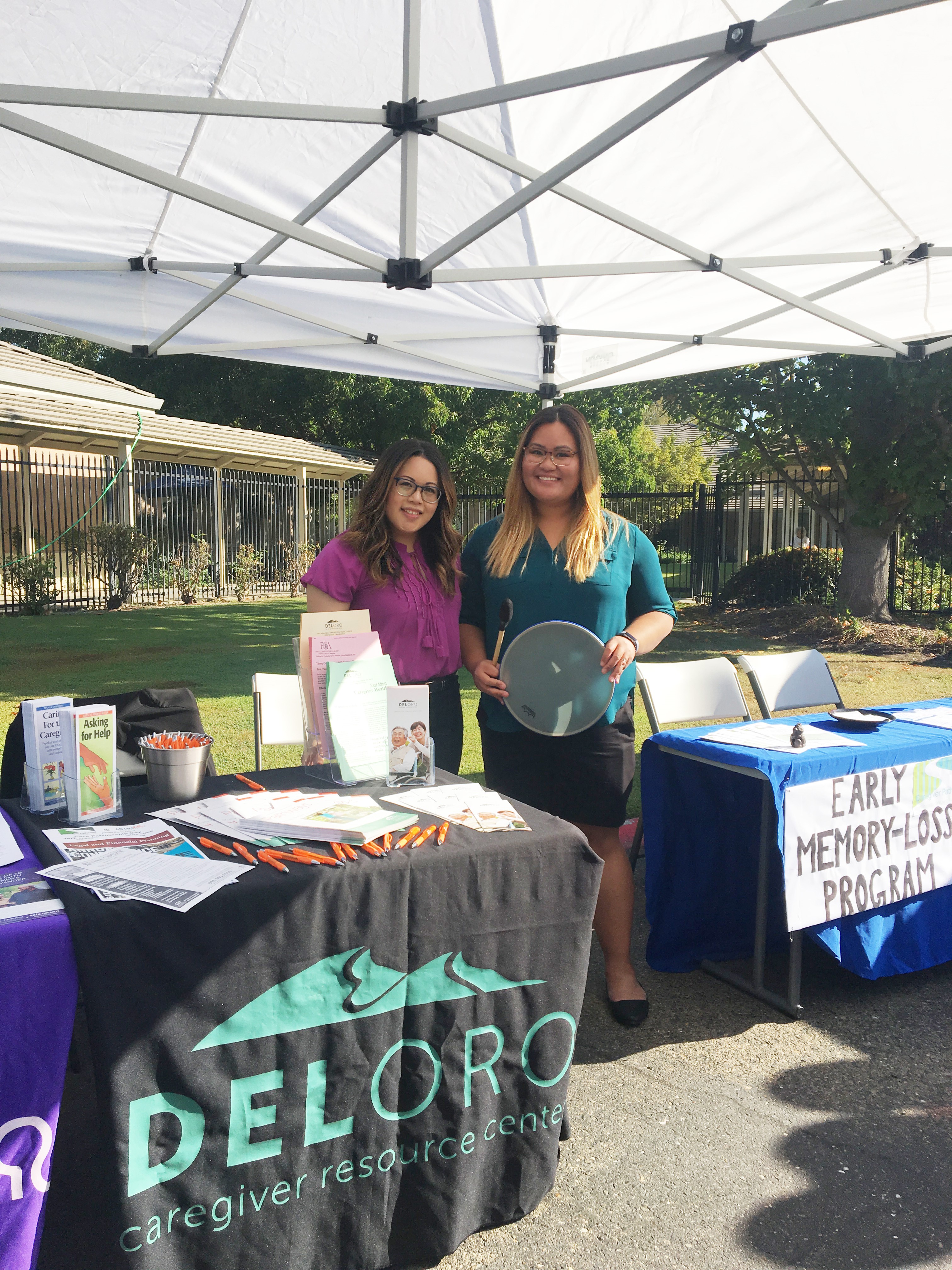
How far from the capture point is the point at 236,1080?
1816 mm

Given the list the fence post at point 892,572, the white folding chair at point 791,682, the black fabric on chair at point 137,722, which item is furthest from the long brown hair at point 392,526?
the fence post at point 892,572

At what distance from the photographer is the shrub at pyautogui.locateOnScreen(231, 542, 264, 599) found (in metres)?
18.4

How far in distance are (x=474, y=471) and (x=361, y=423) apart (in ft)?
12.8

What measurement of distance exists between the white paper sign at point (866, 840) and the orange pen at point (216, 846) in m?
1.80

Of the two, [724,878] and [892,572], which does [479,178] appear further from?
[892,572]

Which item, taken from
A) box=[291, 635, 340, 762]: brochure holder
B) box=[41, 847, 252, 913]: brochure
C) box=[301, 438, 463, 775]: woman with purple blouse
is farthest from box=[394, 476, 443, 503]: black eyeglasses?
box=[41, 847, 252, 913]: brochure

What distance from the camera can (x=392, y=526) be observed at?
303cm

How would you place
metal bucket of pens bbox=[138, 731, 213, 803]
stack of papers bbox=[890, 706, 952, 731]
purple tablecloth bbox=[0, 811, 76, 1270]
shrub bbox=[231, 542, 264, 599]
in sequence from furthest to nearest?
shrub bbox=[231, 542, 264, 599], stack of papers bbox=[890, 706, 952, 731], metal bucket of pens bbox=[138, 731, 213, 803], purple tablecloth bbox=[0, 811, 76, 1270]

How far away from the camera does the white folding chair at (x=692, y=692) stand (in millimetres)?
4285

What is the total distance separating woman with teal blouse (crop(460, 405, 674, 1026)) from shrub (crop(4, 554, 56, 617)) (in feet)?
41.8

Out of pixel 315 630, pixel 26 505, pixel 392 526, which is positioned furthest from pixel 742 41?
pixel 26 505

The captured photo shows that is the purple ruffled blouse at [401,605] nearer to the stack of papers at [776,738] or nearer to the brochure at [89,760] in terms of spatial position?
the brochure at [89,760]

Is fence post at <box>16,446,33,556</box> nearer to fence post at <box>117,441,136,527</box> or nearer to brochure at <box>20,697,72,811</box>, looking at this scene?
fence post at <box>117,441,136,527</box>

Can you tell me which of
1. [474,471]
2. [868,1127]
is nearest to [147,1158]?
[868,1127]
